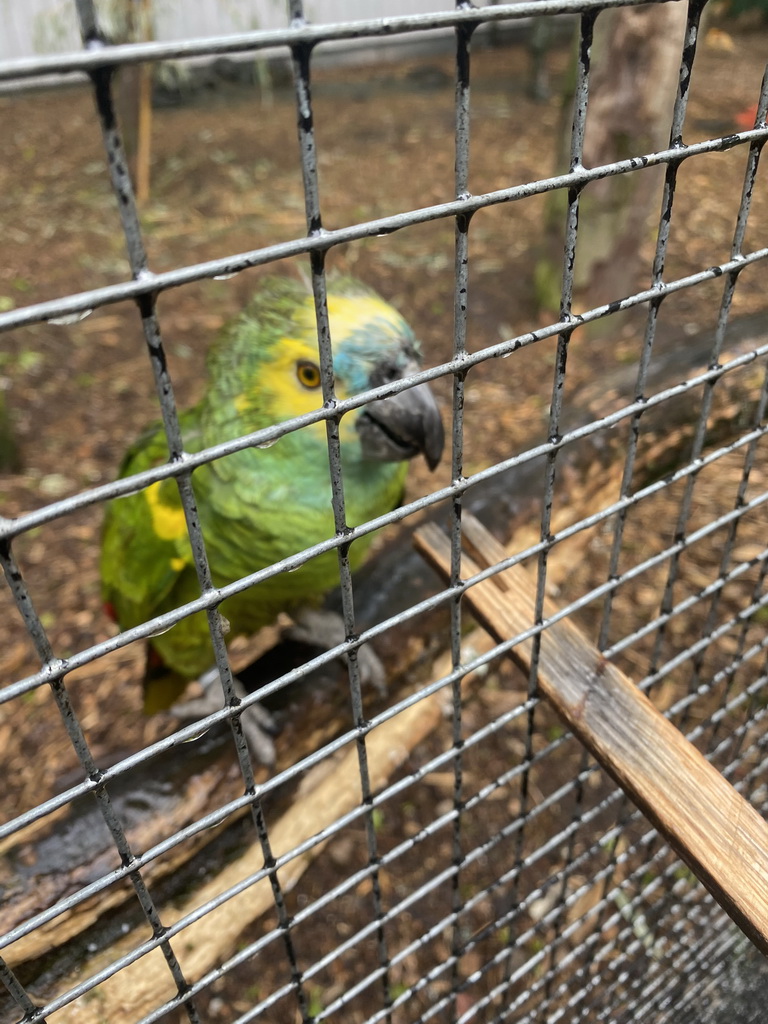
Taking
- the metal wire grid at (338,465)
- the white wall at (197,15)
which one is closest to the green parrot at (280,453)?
the metal wire grid at (338,465)

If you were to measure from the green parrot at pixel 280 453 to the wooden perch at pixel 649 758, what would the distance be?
38 centimetres

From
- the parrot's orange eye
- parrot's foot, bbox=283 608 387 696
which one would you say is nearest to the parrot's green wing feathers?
the parrot's orange eye

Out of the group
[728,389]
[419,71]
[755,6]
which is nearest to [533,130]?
[419,71]

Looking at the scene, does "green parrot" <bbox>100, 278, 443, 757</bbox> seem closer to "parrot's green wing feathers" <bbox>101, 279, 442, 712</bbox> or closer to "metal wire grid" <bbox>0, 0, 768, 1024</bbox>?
"parrot's green wing feathers" <bbox>101, 279, 442, 712</bbox>

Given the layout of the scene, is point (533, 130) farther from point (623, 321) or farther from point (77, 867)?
point (77, 867)

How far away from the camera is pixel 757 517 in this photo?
93.0 inches

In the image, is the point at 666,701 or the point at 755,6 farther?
the point at 755,6

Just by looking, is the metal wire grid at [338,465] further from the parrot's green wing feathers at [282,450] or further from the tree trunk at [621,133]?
the tree trunk at [621,133]

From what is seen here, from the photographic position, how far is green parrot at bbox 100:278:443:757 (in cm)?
121

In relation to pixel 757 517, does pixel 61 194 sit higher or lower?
higher

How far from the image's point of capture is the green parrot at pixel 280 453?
1.21 meters

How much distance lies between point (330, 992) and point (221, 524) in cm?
103

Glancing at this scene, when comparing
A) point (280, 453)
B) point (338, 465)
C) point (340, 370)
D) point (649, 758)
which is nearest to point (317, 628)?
point (280, 453)

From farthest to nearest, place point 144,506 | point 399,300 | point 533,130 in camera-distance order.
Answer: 1. point 533,130
2. point 399,300
3. point 144,506
